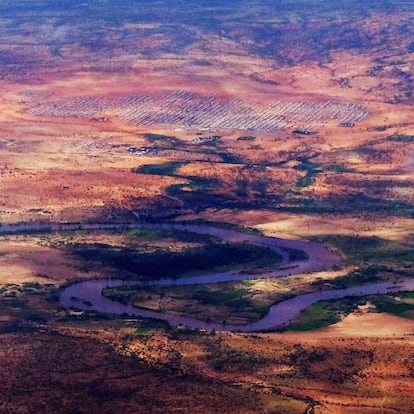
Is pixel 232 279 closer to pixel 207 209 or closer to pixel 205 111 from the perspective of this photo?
pixel 207 209

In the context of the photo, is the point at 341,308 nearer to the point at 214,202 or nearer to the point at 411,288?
the point at 411,288

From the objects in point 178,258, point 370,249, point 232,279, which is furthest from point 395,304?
point 178,258

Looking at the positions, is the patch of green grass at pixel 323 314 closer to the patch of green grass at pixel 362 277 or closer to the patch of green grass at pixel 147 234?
the patch of green grass at pixel 362 277

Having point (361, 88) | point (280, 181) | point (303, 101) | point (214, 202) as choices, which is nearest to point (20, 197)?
point (214, 202)

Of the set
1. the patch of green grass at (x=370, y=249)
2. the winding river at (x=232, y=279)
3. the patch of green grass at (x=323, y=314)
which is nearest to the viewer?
the patch of green grass at (x=323, y=314)

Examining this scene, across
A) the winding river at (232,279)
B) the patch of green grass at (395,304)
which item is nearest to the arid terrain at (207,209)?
the patch of green grass at (395,304)

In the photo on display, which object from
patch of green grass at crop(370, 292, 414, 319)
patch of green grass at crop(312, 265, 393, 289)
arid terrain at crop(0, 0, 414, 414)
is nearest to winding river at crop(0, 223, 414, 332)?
arid terrain at crop(0, 0, 414, 414)
